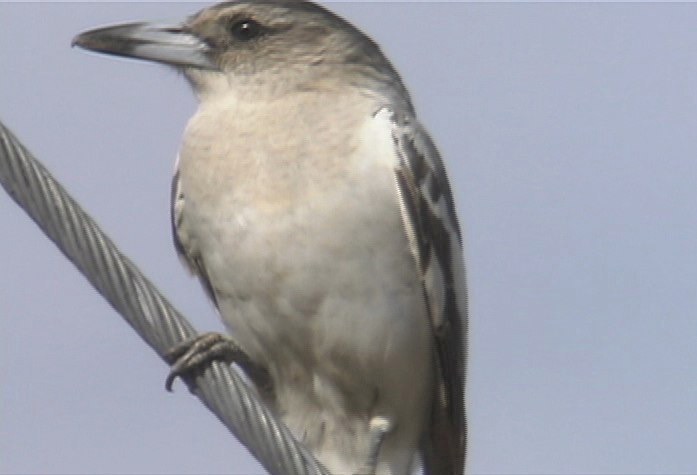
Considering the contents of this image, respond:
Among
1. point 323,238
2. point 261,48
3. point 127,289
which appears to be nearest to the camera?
point 127,289

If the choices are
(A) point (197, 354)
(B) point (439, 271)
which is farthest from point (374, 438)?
(A) point (197, 354)

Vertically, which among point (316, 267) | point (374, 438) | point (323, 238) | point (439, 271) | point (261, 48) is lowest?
point (374, 438)

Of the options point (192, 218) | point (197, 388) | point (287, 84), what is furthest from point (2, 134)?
point (287, 84)

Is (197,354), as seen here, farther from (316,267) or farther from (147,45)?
(147,45)

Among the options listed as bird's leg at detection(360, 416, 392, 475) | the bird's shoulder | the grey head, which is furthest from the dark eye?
bird's leg at detection(360, 416, 392, 475)

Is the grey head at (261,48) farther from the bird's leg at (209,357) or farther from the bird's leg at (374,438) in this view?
the bird's leg at (374,438)

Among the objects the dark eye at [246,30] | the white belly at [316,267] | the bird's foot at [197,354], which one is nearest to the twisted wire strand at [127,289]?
the bird's foot at [197,354]
